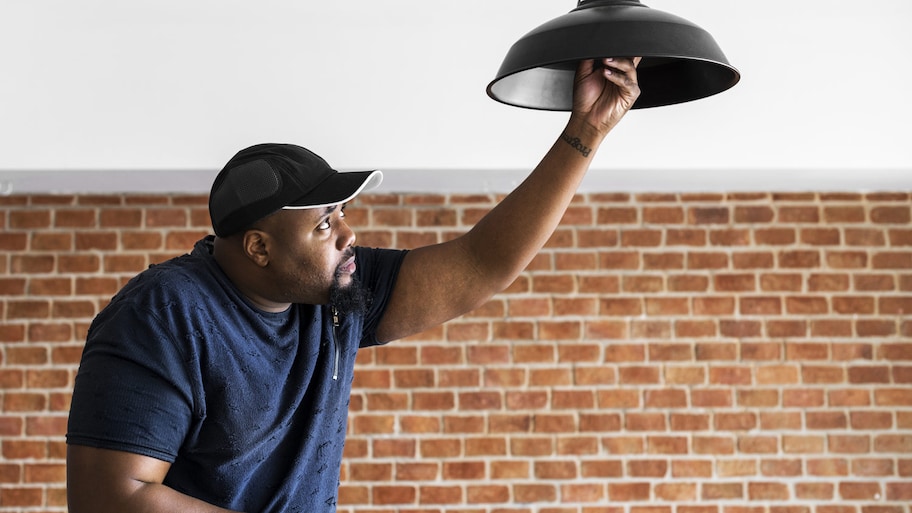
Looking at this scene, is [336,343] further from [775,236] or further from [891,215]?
[891,215]

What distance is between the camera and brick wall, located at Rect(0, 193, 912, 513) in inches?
123

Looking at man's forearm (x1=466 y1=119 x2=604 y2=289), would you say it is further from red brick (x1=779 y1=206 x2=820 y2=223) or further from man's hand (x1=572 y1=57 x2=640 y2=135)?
red brick (x1=779 y1=206 x2=820 y2=223)

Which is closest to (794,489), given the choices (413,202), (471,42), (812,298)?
→ (812,298)

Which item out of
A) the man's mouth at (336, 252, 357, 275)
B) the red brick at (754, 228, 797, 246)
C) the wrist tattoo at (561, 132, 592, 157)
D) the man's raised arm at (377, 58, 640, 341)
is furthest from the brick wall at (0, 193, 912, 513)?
the wrist tattoo at (561, 132, 592, 157)

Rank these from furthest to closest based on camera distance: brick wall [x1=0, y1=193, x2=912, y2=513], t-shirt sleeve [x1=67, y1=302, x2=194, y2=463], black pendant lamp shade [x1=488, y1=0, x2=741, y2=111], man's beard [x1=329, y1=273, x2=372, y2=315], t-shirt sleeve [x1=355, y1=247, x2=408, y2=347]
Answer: brick wall [x1=0, y1=193, x2=912, y2=513] < t-shirt sleeve [x1=355, y1=247, x2=408, y2=347] < man's beard [x1=329, y1=273, x2=372, y2=315] < t-shirt sleeve [x1=67, y1=302, x2=194, y2=463] < black pendant lamp shade [x1=488, y1=0, x2=741, y2=111]

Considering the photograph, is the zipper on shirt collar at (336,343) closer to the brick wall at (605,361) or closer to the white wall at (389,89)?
the white wall at (389,89)

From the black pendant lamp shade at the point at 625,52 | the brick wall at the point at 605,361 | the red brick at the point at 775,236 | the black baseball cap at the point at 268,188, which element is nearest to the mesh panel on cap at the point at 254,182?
the black baseball cap at the point at 268,188

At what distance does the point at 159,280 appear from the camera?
1321mm

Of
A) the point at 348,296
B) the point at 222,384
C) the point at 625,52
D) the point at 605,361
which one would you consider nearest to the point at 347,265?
the point at 348,296

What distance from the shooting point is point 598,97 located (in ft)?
4.06

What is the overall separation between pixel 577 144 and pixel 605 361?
77.4 inches

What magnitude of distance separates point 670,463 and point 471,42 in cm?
160

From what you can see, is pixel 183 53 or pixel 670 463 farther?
pixel 670 463

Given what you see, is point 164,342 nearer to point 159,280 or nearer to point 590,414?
point 159,280
